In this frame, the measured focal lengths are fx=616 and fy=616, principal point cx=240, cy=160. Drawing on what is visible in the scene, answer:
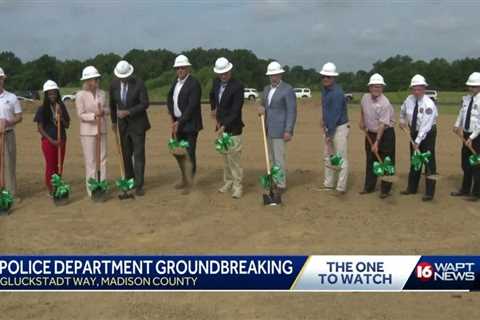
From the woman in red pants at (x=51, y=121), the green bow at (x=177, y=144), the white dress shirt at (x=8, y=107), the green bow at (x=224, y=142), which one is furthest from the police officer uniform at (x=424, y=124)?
the white dress shirt at (x=8, y=107)

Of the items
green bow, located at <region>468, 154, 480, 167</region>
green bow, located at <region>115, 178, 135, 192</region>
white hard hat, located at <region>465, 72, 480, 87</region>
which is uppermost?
white hard hat, located at <region>465, 72, 480, 87</region>

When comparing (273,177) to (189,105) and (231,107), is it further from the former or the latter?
(189,105)

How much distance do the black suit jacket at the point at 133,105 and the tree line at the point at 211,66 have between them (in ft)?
188

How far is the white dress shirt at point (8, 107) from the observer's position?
984 centimetres

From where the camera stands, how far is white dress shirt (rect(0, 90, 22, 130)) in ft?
32.3

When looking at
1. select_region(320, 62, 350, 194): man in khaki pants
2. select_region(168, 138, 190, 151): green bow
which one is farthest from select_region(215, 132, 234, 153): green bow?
select_region(320, 62, 350, 194): man in khaki pants

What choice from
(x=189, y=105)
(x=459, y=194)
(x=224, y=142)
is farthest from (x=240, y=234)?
(x=459, y=194)

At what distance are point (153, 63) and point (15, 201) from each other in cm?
7291

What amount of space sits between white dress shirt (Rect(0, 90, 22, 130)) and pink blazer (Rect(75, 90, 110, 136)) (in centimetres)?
99

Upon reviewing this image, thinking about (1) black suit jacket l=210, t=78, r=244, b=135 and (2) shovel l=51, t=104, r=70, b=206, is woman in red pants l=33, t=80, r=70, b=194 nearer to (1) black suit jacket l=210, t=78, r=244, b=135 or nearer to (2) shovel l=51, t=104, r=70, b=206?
(2) shovel l=51, t=104, r=70, b=206

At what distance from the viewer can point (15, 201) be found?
1020 cm

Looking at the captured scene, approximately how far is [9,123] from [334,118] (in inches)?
208

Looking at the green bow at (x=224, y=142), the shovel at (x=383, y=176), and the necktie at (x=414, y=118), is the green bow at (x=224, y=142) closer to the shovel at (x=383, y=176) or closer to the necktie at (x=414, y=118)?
the shovel at (x=383, y=176)

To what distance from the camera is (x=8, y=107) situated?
389 inches
